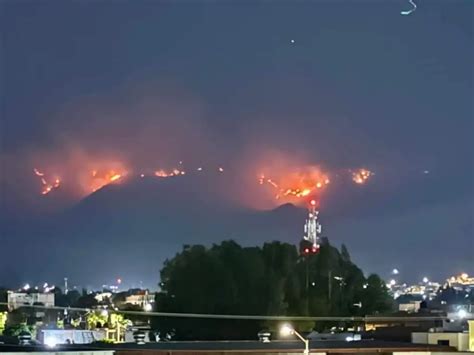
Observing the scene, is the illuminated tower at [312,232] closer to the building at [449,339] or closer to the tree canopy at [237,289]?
the tree canopy at [237,289]

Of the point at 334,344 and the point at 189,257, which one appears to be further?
the point at 189,257

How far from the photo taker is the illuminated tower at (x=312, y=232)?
28.9 meters

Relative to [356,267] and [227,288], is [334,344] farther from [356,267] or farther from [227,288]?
[356,267]

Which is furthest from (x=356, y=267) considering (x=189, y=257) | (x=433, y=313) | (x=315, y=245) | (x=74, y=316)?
(x=74, y=316)

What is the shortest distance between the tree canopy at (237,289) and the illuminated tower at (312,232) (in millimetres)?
3982

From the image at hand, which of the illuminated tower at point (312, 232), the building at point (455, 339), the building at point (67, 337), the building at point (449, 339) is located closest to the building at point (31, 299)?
the illuminated tower at point (312, 232)

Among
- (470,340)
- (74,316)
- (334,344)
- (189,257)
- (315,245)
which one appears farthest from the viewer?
(74,316)

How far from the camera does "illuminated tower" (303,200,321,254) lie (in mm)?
28856

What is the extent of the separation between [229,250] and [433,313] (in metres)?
5.06

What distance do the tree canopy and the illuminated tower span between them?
398 cm

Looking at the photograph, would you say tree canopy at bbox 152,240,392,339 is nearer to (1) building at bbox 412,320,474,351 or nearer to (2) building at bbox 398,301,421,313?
(2) building at bbox 398,301,421,313

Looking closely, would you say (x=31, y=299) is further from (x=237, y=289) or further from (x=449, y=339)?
(x=449, y=339)

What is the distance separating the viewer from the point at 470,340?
468 inches

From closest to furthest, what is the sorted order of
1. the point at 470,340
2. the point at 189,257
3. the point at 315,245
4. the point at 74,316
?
the point at 470,340 → the point at 189,257 → the point at 315,245 → the point at 74,316
